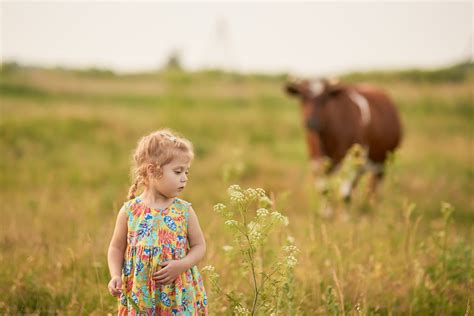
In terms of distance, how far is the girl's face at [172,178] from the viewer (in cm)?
230

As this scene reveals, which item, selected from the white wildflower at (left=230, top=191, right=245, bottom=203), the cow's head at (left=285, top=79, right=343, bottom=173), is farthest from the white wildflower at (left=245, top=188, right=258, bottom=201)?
the cow's head at (left=285, top=79, right=343, bottom=173)

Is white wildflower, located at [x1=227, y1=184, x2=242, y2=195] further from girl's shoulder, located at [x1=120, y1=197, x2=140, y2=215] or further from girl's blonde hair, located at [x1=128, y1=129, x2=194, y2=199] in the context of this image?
girl's shoulder, located at [x1=120, y1=197, x2=140, y2=215]

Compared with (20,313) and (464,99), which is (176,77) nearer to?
(20,313)

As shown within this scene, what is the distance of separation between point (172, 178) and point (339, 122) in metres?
5.55

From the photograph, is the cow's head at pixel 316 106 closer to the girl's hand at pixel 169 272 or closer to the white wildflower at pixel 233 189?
the white wildflower at pixel 233 189

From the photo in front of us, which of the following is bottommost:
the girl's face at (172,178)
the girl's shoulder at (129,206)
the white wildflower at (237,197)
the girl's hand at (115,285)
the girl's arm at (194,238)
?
the girl's hand at (115,285)

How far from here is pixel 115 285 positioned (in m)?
2.26

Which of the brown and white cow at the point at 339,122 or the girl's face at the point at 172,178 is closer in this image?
the girl's face at the point at 172,178

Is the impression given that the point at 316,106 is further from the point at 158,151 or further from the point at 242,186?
the point at 158,151

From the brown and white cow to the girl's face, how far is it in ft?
17.1

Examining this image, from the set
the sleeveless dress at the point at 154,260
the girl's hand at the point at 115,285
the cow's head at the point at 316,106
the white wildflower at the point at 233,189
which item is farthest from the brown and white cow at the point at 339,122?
the girl's hand at the point at 115,285

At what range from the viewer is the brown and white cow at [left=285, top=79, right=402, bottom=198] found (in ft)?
24.6

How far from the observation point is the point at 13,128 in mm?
10664

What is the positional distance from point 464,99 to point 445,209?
1649 centimetres
